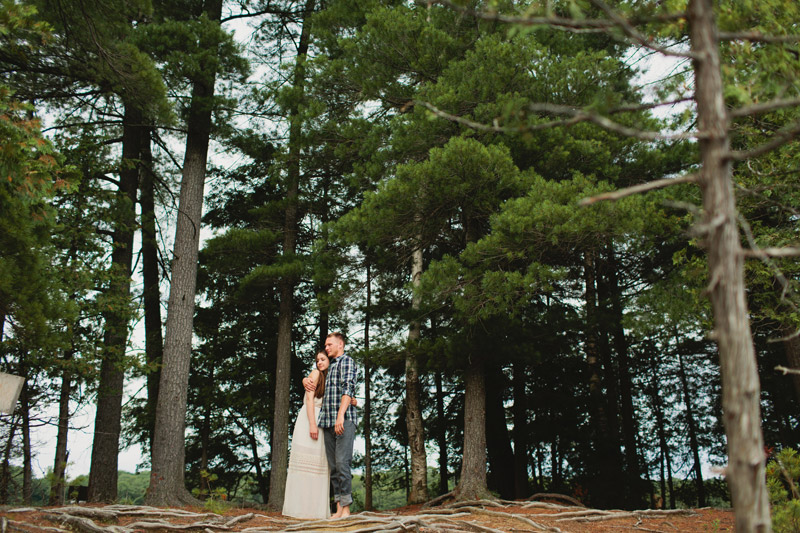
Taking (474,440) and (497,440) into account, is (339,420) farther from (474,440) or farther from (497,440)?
(497,440)

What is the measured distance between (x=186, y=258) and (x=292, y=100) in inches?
137

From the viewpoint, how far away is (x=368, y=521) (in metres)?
4.59

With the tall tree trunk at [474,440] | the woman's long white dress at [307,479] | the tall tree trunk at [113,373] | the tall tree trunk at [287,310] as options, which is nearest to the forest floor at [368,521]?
the woman's long white dress at [307,479]

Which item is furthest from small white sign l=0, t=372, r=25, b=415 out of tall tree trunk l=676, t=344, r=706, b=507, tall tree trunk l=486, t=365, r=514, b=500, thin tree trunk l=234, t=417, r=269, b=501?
tall tree trunk l=676, t=344, r=706, b=507

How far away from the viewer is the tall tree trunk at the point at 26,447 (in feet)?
23.8

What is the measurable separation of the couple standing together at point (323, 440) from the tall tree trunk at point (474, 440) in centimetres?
309

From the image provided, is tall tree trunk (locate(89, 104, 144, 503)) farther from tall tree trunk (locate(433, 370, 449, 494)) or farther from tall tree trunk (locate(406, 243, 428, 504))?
tall tree trunk (locate(433, 370, 449, 494))

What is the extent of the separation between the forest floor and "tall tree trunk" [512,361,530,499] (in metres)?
5.41

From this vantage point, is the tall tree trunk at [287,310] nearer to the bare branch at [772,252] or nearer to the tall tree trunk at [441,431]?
the tall tree trunk at [441,431]

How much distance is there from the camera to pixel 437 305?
8.16 metres

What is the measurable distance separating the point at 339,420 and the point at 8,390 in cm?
267

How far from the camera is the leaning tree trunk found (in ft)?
4.92

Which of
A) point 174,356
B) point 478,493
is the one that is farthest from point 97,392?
point 478,493

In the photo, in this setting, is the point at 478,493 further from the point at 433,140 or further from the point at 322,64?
the point at 322,64
